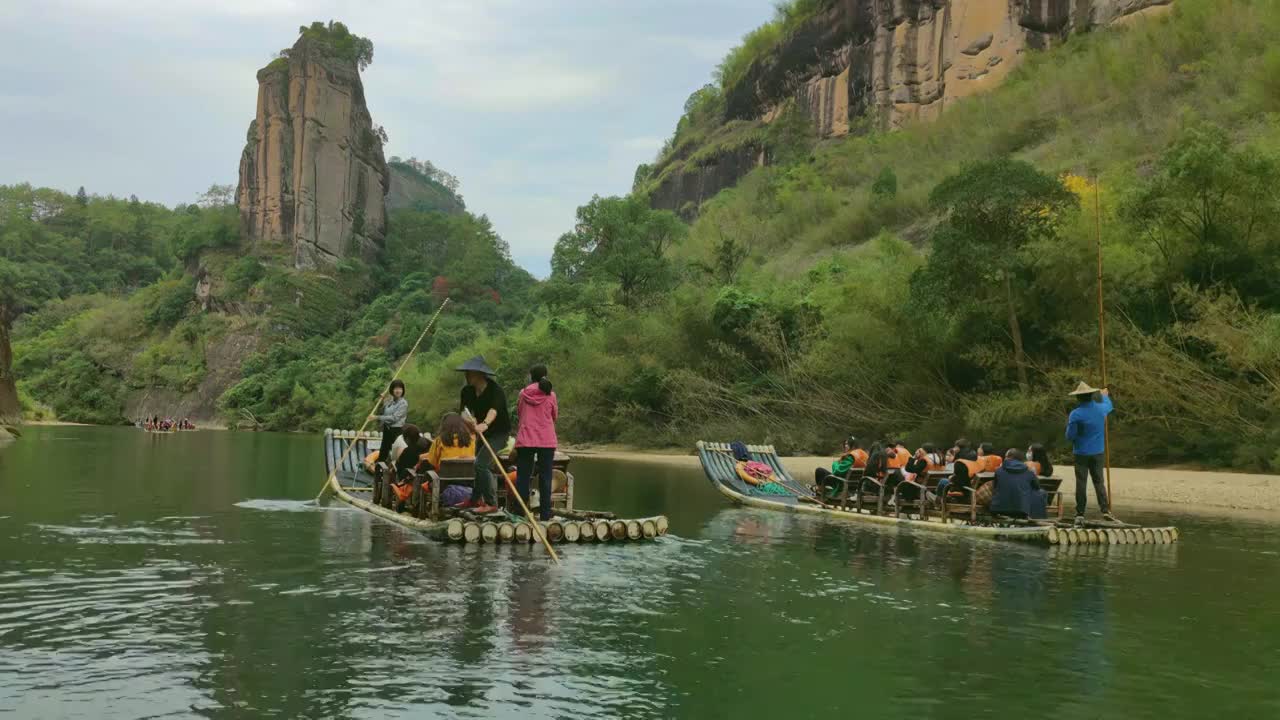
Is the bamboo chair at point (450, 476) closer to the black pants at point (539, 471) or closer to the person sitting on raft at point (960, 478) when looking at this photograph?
the black pants at point (539, 471)

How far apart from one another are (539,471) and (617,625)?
14.2 feet

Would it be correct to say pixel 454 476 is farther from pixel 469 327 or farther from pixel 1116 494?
pixel 469 327

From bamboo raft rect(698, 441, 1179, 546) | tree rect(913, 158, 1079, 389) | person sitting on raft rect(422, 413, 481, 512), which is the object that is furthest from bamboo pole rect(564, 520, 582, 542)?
tree rect(913, 158, 1079, 389)

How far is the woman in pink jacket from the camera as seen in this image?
36.4 feet

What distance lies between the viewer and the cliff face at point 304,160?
3757 inches

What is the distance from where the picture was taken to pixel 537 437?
1127cm

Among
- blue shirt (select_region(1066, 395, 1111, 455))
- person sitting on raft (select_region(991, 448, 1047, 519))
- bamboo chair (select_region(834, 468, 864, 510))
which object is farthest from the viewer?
bamboo chair (select_region(834, 468, 864, 510))

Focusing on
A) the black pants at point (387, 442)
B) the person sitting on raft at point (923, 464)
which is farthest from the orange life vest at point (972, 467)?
the black pants at point (387, 442)

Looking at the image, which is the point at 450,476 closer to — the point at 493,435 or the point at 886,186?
the point at 493,435

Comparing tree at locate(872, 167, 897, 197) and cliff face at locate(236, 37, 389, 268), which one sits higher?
cliff face at locate(236, 37, 389, 268)

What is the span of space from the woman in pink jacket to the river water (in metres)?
0.90

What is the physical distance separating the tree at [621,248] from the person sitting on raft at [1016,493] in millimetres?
36472

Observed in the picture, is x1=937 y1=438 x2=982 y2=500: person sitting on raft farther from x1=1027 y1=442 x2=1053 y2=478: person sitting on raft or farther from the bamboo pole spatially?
the bamboo pole

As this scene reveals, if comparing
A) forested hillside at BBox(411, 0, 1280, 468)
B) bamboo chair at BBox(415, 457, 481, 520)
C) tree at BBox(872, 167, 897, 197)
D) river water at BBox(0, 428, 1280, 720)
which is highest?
tree at BBox(872, 167, 897, 197)
